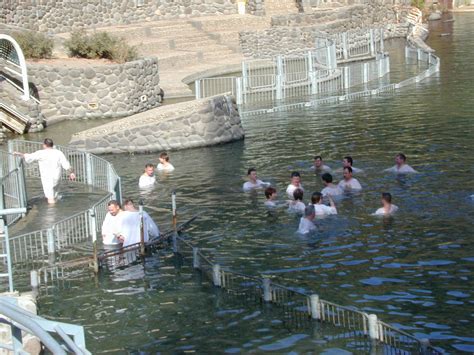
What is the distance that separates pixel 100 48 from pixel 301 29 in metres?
17.3

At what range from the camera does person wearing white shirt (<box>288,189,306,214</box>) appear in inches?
928

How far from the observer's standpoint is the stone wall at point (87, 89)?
1547 inches

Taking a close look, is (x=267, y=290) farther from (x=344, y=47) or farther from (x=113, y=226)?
→ (x=344, y=47)

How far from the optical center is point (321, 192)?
24.9 metres

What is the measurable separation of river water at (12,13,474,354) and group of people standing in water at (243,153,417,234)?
0.91ft

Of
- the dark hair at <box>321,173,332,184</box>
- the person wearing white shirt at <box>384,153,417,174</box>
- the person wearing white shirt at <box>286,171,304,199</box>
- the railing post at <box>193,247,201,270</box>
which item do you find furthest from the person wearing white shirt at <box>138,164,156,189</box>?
the railing post at <box>193,247,201,270</box>

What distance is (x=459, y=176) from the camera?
2566 centimetres

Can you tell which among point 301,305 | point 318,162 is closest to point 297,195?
point 318,162

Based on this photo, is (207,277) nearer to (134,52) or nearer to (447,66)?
(134,52)

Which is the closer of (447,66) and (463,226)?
(463,226)

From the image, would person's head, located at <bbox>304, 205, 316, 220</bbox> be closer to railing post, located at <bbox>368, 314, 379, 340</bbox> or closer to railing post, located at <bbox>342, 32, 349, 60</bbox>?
railing post, located at <bbox>368, 314, 379, 340</bbox>

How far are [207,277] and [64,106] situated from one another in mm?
21516

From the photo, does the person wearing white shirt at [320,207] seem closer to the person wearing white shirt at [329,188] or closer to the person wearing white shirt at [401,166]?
the person wearing white shirt at [329,188]

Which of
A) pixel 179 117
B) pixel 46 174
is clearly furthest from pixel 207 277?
pixel 179 117
